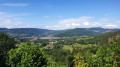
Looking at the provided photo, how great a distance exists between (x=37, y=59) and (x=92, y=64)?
7.94 meters

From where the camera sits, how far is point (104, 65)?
12.6 m

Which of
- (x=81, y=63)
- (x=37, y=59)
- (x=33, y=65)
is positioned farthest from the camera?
(x=37, y=59)

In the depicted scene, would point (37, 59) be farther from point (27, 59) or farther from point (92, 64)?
point (92, 64)

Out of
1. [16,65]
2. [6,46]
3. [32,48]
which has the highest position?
[32,48]

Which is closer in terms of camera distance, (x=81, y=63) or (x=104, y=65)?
(x=81, y=63)

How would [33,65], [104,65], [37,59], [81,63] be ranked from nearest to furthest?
[81,63], [33,65], [37,59], [104,65]

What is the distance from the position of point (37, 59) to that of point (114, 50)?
10.1m

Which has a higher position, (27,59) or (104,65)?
(27,59)

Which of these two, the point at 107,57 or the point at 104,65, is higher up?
the point at 107,57

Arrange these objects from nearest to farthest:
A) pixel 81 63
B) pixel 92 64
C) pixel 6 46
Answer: pixel 81 63, pixel 92 64, pixel 6 46

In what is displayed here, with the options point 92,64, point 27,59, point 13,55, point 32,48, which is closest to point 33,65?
point 27,59

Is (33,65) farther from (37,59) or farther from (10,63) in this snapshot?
(10,63)

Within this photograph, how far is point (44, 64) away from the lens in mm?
10836

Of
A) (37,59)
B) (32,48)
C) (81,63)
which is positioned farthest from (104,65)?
(32,48)
